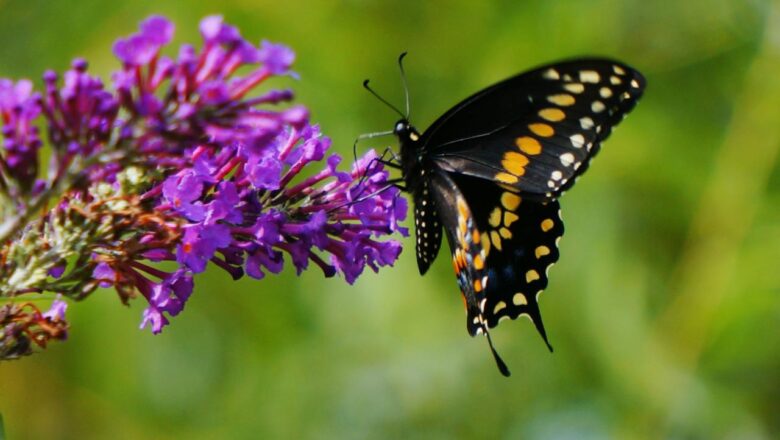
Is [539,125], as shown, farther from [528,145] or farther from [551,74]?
[551,74]

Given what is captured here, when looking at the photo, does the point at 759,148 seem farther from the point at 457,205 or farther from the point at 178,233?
the point at 178,233

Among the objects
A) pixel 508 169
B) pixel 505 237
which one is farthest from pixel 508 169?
pixel 505 237

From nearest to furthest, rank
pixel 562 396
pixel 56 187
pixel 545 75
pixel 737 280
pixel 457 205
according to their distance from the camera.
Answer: pixel 56 187
pixel 545 75
pixel 457 205
pixel 737 280
pixel 562 396

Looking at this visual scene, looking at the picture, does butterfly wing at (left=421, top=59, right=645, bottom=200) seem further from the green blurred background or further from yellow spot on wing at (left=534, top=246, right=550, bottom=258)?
the green blurred background

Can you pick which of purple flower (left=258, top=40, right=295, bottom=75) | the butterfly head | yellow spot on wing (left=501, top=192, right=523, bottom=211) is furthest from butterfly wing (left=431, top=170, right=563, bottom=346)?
purple flower (left=258, top=40, right=295, bottom=75)

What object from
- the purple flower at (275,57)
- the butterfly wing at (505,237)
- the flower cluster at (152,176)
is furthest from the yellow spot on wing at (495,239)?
the purple flower at (275,57)

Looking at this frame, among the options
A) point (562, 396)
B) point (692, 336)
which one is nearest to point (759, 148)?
point (692, 336)
